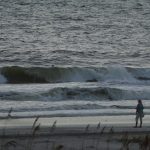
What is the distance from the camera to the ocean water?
91.8 feet

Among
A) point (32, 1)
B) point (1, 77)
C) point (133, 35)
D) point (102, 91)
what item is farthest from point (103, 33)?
point (32, 1)

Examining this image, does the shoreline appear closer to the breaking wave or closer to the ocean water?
the ocean water

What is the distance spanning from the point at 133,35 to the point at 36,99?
37.2 meters

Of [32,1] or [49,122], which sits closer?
[49,122]

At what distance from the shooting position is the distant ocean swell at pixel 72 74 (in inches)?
1496

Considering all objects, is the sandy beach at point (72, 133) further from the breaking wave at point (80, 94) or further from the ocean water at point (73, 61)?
the breaking wave at point (80, 94)

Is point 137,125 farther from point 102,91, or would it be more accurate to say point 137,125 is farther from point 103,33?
point 103,33

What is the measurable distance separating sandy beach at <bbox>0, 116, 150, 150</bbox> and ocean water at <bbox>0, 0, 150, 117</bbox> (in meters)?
1.94

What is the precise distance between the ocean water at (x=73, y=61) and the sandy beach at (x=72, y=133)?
194cm

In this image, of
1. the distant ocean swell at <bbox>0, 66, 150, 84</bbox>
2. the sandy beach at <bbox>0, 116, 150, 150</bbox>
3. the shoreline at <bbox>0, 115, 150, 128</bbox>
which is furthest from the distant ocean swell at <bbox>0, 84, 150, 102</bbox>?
the sandy beach at <bbox>0, 116, 150, 150</bbox>

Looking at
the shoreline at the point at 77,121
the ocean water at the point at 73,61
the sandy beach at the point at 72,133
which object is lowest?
the ocean water at the point at 73,61

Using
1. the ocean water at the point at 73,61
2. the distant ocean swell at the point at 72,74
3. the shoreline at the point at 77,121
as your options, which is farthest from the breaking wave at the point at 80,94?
the shoreline at the point at 77,121

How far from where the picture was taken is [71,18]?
261 ft

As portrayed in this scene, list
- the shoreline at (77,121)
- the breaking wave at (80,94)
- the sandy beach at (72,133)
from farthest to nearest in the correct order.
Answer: the breaking wave at (80,94) → the shoreline at (77,121) → the sandy beach at (72,133)
